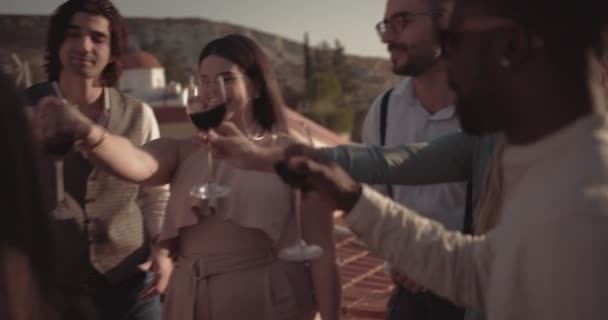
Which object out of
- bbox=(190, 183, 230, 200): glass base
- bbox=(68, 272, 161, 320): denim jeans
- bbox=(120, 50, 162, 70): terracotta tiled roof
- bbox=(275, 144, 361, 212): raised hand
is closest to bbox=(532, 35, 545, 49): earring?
bbox=(275, 144, 361, 212): raised hand

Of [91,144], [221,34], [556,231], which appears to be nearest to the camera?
[556,231]

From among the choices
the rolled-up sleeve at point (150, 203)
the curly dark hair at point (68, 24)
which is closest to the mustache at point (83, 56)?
the curly dark hair at point (68, 24)

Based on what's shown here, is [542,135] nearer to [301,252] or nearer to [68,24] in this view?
[301,252]

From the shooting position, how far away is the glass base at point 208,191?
2.44 meters

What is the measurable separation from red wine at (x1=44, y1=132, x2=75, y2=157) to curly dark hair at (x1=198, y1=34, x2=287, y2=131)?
2.85 feet

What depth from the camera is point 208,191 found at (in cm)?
246

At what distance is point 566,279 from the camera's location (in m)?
1.30

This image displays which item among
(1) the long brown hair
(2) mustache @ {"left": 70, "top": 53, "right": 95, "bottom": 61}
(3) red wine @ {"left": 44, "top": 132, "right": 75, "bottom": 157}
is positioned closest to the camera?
(1) the long brown hair

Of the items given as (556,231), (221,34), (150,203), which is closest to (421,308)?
(150,203)

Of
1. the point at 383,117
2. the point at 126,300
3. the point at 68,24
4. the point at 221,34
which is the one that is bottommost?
the point at 221,34

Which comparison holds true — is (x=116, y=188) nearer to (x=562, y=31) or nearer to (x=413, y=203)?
(x=413, y=203)

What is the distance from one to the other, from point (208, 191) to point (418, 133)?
0.92 metres

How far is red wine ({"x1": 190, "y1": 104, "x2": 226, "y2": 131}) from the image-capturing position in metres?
2.24

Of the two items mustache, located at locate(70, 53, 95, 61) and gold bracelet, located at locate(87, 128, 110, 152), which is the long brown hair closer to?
gold bracelet, located at locate(87, 128, 110, 152)
